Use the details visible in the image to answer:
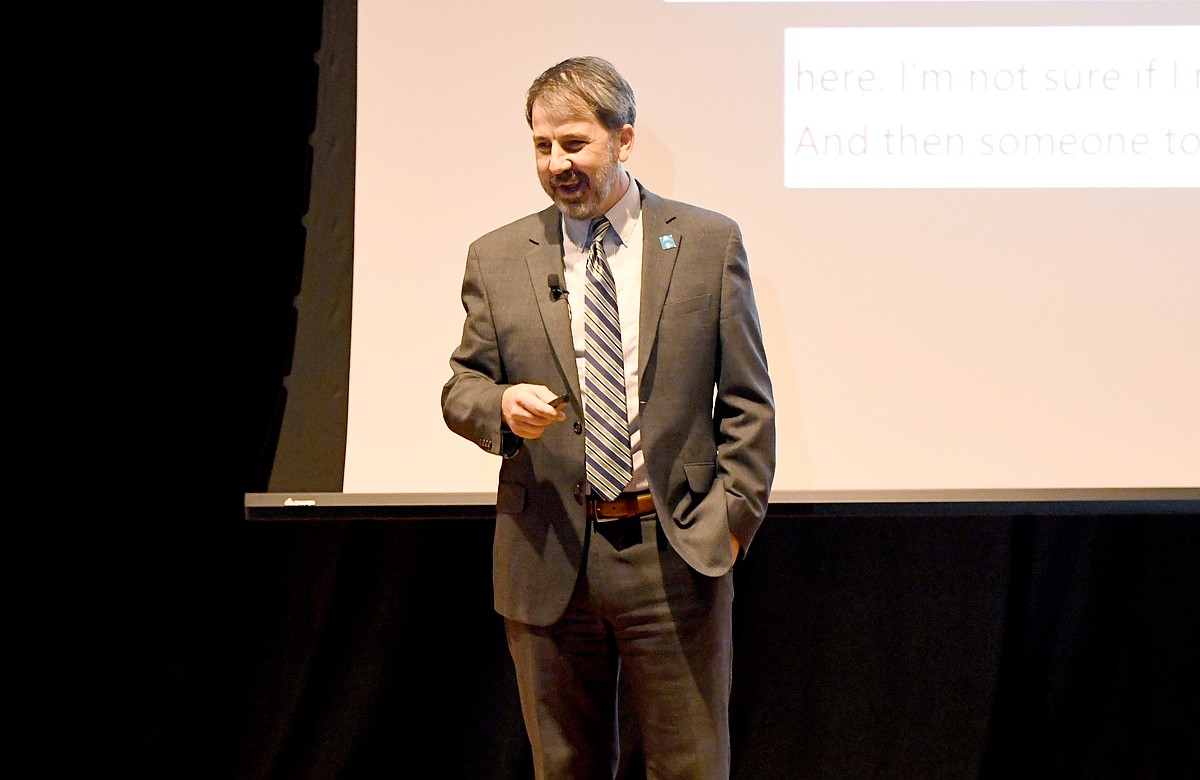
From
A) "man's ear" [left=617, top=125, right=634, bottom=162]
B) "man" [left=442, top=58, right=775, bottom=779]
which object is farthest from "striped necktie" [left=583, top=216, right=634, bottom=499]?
"man's ear" [left=617, top=125, right=634, bottom=162]

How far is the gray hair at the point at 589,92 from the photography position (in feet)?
6.02

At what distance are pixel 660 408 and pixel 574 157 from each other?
0.46 meters

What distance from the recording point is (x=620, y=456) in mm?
1832

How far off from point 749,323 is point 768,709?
5.28 ft

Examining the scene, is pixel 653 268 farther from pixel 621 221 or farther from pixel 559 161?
pixel 559 161

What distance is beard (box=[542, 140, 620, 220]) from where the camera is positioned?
6.05 feet

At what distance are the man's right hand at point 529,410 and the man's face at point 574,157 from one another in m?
0.36

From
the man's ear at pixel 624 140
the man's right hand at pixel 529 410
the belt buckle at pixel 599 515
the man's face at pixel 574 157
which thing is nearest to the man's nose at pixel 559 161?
the man's face at pixel 574 157

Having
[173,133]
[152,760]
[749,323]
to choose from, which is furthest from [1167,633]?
[173,133]

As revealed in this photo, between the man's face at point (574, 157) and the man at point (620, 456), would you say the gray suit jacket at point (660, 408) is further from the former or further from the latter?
the man's face at point (574, 157)

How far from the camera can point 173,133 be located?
9.92 feet

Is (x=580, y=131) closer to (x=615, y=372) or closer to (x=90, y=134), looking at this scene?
(x=615, y=372)

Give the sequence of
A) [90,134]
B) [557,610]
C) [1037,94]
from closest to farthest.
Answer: [557,610] < [1037,94] < [90,134]

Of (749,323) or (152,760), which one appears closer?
(749,323)
